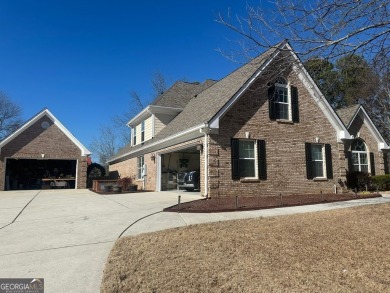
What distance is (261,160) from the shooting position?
43.4 ft

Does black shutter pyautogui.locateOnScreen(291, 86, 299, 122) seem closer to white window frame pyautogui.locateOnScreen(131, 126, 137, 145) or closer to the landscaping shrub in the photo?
the landscaping shrub

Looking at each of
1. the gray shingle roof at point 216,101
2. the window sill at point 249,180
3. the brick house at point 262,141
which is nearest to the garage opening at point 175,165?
the brick house at point 262,141

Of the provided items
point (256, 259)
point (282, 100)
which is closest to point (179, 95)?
point (282, 100)

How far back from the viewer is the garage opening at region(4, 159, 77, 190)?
24.8m

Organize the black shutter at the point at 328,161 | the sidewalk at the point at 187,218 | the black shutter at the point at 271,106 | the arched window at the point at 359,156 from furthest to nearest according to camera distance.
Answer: the arched window at the point at 359,156 → the black shutter at the point at 328,161 → the black shutter at the point at 271,106 → the sidewalk at the point at 187,218

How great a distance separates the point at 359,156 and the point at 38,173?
2720 cm

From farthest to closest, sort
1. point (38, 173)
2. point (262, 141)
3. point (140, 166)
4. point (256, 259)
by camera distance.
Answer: point (38, 173) < point (140, 166) < point (262, 141) < point (256, 259)

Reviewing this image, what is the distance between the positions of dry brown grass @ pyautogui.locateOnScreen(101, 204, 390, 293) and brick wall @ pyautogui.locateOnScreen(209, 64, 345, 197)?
203 inches

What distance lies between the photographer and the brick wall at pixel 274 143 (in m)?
12.4

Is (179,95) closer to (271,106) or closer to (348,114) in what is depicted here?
(271,106)

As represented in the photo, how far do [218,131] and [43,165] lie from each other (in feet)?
73.8

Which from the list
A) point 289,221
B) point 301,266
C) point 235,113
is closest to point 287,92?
point 235,113

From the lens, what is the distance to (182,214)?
8.86 metres

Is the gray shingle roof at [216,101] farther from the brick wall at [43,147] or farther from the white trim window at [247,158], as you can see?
the brick wall at [43,147]
